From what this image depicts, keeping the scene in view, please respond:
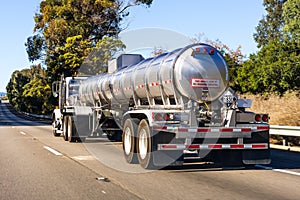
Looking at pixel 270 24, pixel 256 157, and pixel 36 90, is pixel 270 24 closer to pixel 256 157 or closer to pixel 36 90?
pixel 36 90

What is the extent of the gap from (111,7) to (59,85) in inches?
1024

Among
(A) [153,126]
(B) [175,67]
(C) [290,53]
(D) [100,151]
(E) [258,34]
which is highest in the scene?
(E) [258,34]

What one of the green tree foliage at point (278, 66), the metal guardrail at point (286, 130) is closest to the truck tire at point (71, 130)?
the metal guardrail at point (286, 130)

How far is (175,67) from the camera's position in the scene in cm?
1099

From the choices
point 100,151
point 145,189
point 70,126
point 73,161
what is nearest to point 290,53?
point 70,126

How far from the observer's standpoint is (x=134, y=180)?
957cm

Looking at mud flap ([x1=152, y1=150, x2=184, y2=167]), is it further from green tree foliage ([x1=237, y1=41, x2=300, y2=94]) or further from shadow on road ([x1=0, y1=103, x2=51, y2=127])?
shadow on road ([x1=0, y1=103, x2=51, y2=127])

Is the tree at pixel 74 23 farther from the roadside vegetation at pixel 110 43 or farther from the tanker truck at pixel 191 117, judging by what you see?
the tanker truck at pixel 191 117

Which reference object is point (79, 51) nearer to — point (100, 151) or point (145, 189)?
point (100, 151)

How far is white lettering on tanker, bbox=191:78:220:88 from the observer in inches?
433

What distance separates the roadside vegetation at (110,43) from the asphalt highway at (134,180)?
19.0 metres

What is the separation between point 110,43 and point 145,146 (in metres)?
32.7

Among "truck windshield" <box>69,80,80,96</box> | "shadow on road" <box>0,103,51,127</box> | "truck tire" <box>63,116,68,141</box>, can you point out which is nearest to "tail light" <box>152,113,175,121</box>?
"truck tire" <box>63,116,68,141</box>

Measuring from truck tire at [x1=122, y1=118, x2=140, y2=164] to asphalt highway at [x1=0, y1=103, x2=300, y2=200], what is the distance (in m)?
0.31
